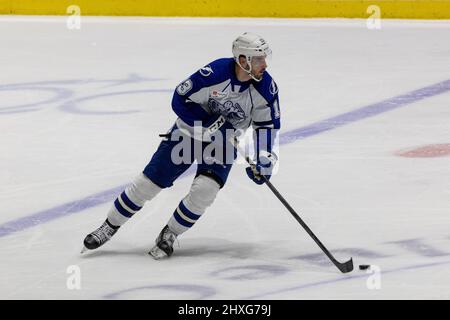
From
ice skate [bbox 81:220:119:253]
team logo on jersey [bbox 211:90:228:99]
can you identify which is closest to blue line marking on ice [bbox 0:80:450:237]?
ice skate [bbox 81:220:119:253]

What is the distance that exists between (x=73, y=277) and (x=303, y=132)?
2816mm

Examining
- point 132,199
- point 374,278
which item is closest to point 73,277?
point 132,199

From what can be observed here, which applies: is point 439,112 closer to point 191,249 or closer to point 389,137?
point 389,137

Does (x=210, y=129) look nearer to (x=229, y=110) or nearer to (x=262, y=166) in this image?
(x=229, y=110)

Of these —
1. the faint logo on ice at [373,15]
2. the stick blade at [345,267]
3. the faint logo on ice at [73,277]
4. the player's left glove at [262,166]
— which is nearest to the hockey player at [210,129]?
the player's left glove at [262,166]

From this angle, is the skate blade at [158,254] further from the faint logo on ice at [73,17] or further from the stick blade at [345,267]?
the faint logo on ice at [73,17]

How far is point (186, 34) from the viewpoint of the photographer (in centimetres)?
1063

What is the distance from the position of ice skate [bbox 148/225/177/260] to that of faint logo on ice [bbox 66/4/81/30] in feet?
17.7

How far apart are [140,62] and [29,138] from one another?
7.20 feet

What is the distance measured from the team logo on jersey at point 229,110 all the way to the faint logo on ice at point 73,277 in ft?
2.99

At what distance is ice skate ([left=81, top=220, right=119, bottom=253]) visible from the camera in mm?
5840

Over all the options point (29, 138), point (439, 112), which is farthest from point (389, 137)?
point (29, 138)

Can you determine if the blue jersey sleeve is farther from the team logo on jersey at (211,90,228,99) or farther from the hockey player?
the team logo on jersey at (211,90,228,99)
